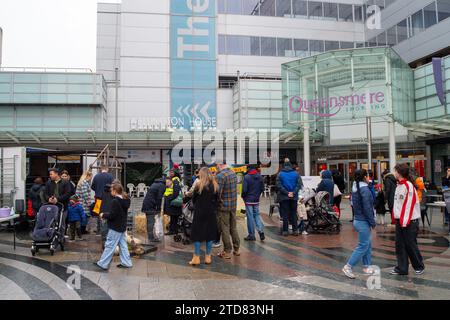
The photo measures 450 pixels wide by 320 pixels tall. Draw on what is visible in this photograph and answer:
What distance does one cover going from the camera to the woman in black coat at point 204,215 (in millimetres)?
6648

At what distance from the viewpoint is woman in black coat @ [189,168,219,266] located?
665 cm

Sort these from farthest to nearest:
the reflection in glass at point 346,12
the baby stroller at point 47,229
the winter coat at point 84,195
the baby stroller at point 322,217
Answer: the reflection in glass at point 346,12
the baby stroller at point 322,217
the winter coat at point 84,195
the baby stroller at point 47,229

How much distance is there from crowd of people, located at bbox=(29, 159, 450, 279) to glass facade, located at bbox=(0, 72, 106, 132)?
20407mm

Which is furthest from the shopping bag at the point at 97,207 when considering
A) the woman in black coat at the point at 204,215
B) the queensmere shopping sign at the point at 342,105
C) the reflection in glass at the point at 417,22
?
the reflection in glass at the point at 417,22

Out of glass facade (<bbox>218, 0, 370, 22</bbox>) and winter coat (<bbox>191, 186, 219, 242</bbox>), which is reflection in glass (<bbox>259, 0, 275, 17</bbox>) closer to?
glass facade (<bbox>218, 0, 370, 22</bbox>)

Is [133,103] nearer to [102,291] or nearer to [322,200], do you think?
[322,200]

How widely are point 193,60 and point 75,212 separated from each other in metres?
25.6

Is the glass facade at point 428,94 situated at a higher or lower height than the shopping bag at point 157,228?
higher

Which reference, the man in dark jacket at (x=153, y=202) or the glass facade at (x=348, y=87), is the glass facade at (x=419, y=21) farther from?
the man in dark jacket at (x=153, y=202)

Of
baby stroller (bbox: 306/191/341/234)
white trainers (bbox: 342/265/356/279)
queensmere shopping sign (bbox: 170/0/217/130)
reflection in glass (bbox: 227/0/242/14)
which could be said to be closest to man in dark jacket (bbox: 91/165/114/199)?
baby stroller (bbox: 306/191/341/234)

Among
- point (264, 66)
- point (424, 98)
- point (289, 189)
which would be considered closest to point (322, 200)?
point (289, 189)

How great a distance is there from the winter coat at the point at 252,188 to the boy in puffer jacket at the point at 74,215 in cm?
419

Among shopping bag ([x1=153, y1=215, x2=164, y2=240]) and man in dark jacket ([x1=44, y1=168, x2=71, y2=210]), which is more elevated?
man in dark jacket ([x1=44, y1=168, x2=71, y2=210])

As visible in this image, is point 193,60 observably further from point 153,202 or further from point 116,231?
point 116,231
